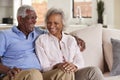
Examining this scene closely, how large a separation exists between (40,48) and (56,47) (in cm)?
15

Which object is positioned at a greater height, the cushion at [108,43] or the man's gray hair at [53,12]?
the man's gray hair at [53,12]

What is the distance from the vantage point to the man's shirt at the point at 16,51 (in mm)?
2063

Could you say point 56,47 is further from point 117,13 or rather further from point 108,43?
point 117,13

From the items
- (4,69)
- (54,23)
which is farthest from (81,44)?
(4,69)

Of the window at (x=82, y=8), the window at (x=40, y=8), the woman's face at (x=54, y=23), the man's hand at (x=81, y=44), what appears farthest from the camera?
the window at (x=40, y=8)

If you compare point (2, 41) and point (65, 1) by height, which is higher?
point (65, 1)

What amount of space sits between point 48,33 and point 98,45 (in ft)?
2.11

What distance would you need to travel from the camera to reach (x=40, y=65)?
2117 mm

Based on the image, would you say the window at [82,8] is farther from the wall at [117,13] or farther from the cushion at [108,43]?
the cushion at [108,43]

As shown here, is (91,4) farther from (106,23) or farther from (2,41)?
(2,41)

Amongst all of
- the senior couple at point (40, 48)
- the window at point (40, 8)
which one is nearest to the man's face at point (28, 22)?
the senior couple at point (40, 48)

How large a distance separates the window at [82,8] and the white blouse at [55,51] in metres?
4.01

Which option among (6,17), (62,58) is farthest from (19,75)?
(6,17)

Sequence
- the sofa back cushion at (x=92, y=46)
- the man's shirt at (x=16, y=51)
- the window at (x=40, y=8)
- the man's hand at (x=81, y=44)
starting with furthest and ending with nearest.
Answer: the window at (x=40, y=8) → the sofa back cushion at (x=92, y=46) → the man's hand at (x=81, y=44) → the man's shirt at (x=16, y=51)
